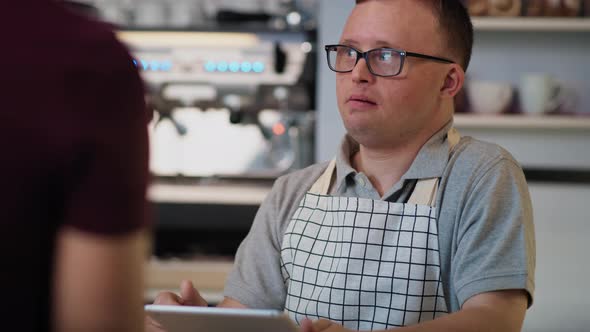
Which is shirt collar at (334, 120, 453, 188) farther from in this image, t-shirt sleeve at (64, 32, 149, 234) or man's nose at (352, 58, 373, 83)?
t-shirt sleeve at (64, 32, 149, 234)

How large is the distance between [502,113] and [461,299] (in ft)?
6.38

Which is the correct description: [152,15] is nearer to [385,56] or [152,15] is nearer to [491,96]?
[491,96]

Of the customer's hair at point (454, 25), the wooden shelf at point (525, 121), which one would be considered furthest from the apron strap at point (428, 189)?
the wooden shelf at point (525, 121)

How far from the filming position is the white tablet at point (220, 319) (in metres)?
0.95

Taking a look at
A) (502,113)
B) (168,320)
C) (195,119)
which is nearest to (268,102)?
(195,119)

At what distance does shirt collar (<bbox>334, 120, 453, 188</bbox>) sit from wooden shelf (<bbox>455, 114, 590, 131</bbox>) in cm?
159

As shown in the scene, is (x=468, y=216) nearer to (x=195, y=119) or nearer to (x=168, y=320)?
(x=168, y=320)

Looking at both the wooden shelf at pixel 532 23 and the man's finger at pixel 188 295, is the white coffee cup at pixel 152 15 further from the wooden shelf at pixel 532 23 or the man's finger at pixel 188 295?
the man's finger at pixel 188 295

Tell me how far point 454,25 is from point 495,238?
17.1 inches

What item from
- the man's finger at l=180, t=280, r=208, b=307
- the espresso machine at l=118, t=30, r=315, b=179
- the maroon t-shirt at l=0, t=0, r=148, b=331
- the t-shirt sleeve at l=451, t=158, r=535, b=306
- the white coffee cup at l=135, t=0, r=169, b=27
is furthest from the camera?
the white coffee cup at l=135, t=0, r=169, b=27

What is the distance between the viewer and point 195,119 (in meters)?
3.88

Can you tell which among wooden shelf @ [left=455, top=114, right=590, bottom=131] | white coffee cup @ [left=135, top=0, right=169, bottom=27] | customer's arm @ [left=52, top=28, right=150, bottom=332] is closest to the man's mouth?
customer's arm @ [left=52, top=28, right=150, bottom=332]

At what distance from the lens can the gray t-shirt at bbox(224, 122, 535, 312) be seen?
1253mm

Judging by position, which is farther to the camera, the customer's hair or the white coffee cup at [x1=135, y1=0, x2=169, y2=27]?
the white coffee cup at [x1=135, y1=0, x2=169, y2=27]
